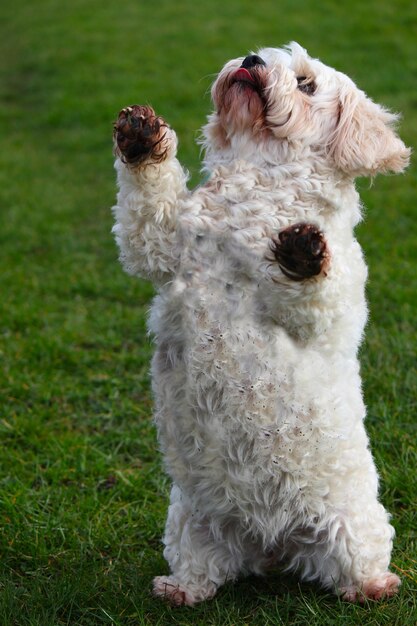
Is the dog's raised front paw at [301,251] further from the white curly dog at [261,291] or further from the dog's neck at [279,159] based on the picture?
the dog's neck at [279,159]

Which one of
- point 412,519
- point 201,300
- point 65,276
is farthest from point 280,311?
point 65,276

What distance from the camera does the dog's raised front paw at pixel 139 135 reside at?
9.86ft

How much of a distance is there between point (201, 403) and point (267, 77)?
1123mm

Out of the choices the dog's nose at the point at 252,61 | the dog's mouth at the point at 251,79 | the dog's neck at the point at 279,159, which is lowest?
the dog's neck at the point at 279,159

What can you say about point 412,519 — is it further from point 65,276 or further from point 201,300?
point 65,276

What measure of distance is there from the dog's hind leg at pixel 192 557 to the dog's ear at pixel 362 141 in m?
1.38

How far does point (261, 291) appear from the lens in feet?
10.0

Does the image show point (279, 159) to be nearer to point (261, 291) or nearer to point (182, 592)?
point (261, 291)

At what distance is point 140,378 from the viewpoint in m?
5.50

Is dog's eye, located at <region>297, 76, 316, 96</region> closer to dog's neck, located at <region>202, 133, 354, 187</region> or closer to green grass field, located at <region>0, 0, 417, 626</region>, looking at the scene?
dog's neck, located at <region>202, 133, 354, 187</region>

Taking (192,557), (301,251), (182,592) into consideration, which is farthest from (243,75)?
(182,592)

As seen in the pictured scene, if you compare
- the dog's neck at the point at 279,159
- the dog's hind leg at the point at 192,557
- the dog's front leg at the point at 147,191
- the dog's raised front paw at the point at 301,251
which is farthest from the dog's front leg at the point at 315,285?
the dog's hind leg at the point at 192,557

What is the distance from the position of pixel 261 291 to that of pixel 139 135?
65cm

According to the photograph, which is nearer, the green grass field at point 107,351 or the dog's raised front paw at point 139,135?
the dog's raised front paw at point 139,135
